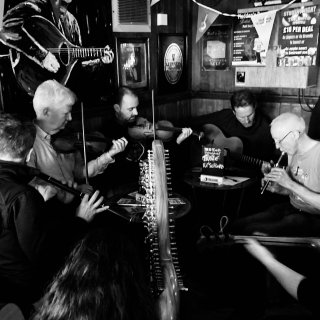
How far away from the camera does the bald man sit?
2.55m

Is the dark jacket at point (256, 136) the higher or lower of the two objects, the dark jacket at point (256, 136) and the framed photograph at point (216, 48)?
the lower

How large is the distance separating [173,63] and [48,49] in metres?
2.10

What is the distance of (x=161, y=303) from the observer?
0.97 metres

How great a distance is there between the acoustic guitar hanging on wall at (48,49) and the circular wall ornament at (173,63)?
1502mm

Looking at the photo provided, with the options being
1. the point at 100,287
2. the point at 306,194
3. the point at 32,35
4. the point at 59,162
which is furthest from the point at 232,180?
the point at 100,287

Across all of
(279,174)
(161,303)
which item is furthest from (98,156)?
(161,303)

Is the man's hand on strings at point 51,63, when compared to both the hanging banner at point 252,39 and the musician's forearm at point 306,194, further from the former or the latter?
the hanging banner at point 252,39

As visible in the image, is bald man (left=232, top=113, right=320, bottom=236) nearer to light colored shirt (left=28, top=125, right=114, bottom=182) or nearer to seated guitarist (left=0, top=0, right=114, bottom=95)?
light colored shirt (left=28, top=125, right=114, bottom=182)

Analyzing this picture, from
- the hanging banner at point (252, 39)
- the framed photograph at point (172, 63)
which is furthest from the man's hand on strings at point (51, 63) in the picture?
the hanging banner at point (252, 39)

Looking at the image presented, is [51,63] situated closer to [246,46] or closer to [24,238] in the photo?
[24,238]

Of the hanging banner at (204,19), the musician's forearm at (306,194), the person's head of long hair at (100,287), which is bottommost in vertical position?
the musician's forearm at (306,194)

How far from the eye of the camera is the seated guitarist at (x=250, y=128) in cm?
390

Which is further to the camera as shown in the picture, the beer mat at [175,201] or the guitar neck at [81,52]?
the guitar neck at [81,52]

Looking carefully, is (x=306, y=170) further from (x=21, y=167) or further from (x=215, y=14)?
(x=215, y=14)
